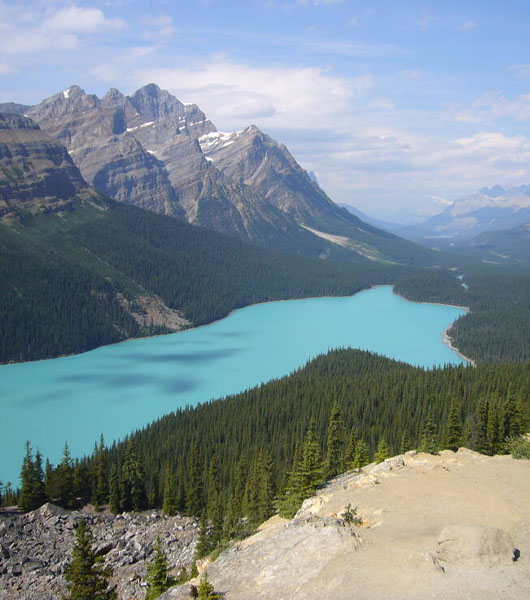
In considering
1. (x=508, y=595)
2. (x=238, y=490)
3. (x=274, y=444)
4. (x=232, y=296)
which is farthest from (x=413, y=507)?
(x=232, y=296)

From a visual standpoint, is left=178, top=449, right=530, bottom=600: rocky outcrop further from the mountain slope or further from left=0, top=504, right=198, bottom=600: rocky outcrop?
the mountain slope

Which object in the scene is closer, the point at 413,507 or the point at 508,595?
the point at 508,595

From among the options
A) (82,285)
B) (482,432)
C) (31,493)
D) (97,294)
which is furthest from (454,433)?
(82,285)

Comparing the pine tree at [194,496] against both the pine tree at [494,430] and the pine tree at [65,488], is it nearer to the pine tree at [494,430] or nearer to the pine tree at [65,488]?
the pine tree at [65,488]

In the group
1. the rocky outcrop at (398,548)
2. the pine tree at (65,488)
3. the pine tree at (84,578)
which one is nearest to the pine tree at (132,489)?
the pine tree at (65,488)

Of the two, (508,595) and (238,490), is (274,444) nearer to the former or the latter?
(238,490)

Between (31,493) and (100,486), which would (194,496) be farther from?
(31,493)

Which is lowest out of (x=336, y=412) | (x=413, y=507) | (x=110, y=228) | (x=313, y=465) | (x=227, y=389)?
(x=227, y=389)
